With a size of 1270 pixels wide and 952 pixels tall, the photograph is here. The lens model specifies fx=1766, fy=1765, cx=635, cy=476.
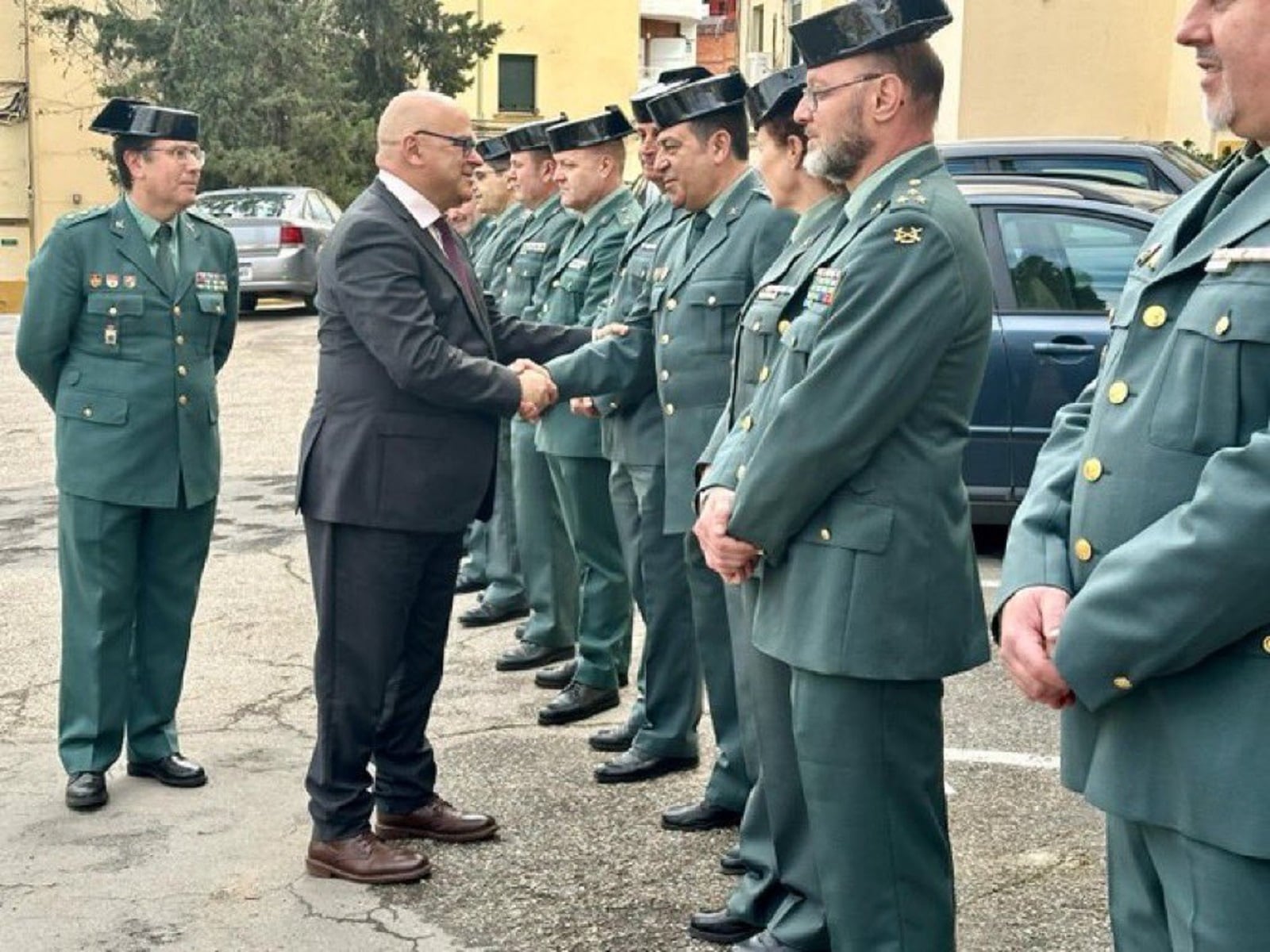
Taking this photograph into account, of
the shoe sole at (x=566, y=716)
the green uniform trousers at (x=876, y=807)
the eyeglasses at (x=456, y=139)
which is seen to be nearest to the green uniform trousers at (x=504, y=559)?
the shoe sole at (x=566, y=716)

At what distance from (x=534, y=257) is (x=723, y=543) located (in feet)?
13.3

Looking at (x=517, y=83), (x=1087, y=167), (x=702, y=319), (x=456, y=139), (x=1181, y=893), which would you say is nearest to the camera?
(x=1181, y=893)

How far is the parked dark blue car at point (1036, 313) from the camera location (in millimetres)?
7754

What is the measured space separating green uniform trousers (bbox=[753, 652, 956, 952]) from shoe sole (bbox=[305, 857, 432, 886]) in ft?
4.61

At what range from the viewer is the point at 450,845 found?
4762mm

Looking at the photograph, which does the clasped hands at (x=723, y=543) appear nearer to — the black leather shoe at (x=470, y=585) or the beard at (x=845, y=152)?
the beard at (x=845, y=152)

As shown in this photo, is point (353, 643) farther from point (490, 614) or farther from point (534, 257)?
point (534, 257)

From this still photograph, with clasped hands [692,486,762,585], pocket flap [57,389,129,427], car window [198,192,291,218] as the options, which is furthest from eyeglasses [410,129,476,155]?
car window [198,192,291,218]

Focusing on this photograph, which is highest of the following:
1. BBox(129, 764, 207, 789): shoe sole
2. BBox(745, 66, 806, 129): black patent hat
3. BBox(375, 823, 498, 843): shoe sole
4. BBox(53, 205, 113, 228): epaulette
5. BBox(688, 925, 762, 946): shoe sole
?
BBox(745, 66, 806, 129): black patent hat

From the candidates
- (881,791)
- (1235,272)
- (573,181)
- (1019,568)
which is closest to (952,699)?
(573,181)

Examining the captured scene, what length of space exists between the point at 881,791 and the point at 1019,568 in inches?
Answer: 34.0

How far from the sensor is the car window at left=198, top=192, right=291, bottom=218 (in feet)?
69.5

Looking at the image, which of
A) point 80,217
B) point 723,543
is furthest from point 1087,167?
point 723,543

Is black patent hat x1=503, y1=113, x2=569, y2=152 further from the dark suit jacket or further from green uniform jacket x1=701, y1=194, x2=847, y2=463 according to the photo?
green uniform jacket x1=701, y1=194, x2=847, y2=463
